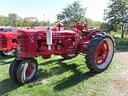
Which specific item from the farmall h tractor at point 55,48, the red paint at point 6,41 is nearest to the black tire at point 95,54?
A: the farmall h tractor at point 55,48

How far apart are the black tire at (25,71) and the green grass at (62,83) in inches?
5.8

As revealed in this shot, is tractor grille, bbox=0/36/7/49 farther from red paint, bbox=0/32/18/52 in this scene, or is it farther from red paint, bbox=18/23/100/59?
red paint, bbox=18/23/100/59

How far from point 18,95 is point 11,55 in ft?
20.4

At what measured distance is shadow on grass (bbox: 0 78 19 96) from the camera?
682 centimetres

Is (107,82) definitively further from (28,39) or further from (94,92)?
(28,39)

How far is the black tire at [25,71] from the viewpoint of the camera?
7.06 meters

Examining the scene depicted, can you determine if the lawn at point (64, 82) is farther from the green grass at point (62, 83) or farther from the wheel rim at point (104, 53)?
the wheel rim at point (104, 53)

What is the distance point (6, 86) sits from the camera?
7.18 metres

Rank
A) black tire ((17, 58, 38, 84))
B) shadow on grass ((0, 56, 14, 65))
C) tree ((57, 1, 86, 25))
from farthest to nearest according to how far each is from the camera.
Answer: tree ((57, 1, 86, 25))
shadow on grass ((0, 56, 14, 65))
black tire ((17, 58, 38, 84))

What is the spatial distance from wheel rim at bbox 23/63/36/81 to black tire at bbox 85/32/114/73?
1.36m

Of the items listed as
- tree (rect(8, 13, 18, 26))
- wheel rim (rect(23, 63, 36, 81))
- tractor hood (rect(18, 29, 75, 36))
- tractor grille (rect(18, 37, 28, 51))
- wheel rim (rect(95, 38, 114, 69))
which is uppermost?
tractor hood (rect(18, 29, 75, 36))

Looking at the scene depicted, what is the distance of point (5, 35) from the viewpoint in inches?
466

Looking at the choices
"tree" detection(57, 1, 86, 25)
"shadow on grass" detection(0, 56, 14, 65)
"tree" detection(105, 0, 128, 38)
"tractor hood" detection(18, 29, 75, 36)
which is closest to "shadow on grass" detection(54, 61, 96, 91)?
"tractor hood" detection(18, 29, 75, 36)

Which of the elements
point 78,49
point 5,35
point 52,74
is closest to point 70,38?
point 78,49
